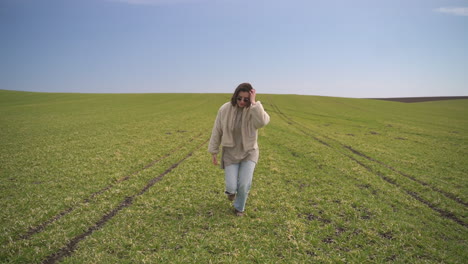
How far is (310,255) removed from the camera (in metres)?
6.17

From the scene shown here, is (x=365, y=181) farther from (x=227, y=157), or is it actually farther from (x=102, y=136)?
(x=102, y=136)

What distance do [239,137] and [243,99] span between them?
1.20 meters

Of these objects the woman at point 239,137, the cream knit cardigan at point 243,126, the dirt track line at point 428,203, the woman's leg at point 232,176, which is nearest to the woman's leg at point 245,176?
the woman at point 239,137

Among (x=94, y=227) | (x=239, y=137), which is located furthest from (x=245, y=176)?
(x=94, y=227)

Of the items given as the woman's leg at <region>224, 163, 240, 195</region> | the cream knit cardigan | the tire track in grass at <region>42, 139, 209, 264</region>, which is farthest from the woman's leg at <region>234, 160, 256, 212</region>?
the tire track in grass at <region>42, 139, 209, 264</region>

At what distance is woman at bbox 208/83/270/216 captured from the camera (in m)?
6.77

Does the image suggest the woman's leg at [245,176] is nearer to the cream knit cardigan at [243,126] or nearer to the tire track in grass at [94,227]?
the cream knit cardigan at [243,126]

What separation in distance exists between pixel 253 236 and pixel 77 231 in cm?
524

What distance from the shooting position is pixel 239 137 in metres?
7.15

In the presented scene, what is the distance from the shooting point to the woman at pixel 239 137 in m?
6.77

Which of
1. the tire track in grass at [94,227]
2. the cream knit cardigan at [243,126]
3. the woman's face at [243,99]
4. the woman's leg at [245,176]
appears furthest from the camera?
the woman's leg at [245,176]

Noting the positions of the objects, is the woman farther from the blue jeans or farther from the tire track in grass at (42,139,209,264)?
the tire track in grass at (42,139,209,264)

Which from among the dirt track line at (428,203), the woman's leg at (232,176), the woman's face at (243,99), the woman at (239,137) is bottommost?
the dirt track line at (428,203)

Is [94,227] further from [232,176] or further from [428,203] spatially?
[428,203]
